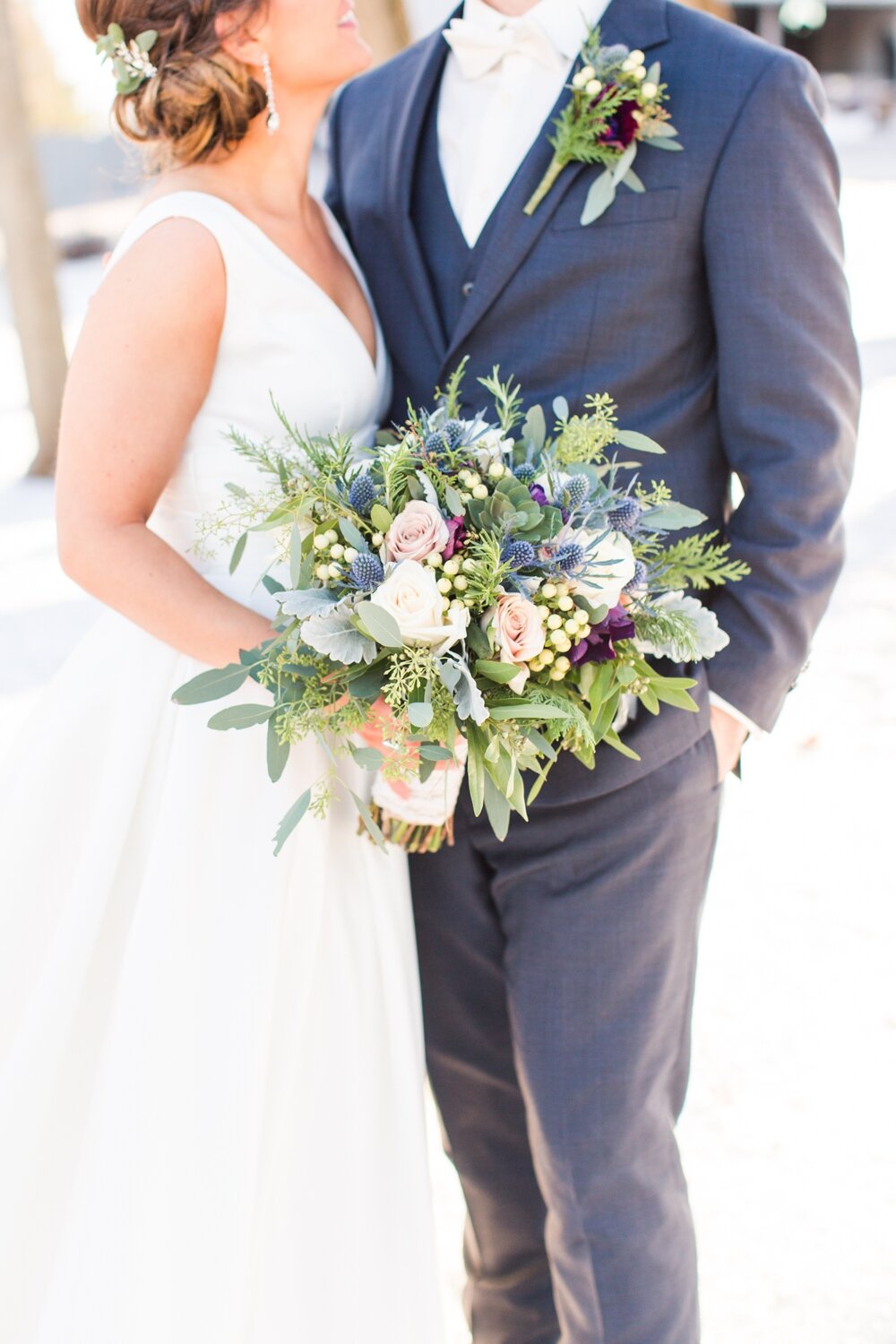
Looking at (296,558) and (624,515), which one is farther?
(624,515)

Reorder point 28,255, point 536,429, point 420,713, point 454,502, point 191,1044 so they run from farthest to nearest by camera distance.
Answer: point 28,255 → point 191,1044 → point 536,429 → point 454,502 → point 420,713

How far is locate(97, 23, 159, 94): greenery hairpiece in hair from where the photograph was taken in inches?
77.7

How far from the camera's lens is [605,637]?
5.36ft

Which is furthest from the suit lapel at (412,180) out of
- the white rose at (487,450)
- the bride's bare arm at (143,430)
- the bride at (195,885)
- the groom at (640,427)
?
the white rose at (487,450)

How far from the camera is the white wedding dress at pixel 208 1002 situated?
185cm

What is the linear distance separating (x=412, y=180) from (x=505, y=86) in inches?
8.9

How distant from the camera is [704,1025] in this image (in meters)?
3.23

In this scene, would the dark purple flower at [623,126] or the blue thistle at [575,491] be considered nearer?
the blue thistle at [575,491]

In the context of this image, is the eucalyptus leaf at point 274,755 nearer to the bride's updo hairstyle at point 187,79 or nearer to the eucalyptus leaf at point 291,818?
the eucalyptus leaf at point 291,818

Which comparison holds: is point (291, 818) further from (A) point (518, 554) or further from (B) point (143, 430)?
(B) point (143, 430)

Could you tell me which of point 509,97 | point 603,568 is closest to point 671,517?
point 603,568

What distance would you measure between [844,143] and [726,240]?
24.7 meters

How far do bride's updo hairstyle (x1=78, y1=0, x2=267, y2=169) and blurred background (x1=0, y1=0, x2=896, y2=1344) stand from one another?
129 mm

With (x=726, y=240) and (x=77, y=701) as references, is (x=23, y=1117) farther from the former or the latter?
(x=726, y=240)
